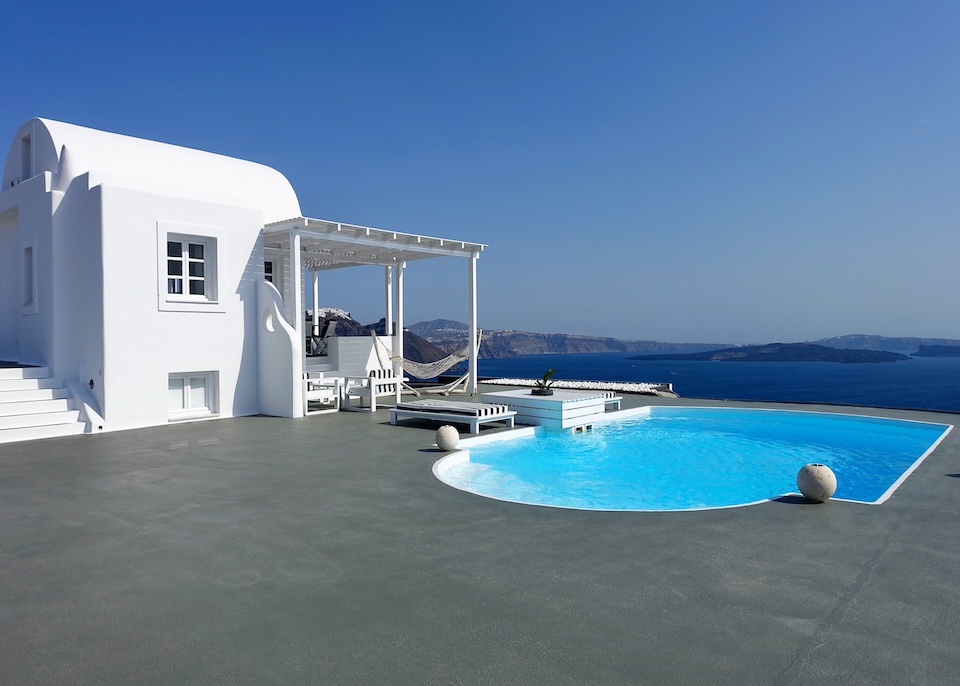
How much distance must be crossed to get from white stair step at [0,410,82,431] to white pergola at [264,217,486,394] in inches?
151

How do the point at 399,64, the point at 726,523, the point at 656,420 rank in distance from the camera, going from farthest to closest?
the point at 399,64
the point at 656,420
the point at 726,523

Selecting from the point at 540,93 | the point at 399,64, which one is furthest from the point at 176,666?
the point at 540,93

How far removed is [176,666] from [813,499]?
4.90m

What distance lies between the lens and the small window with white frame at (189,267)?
35.5 ft

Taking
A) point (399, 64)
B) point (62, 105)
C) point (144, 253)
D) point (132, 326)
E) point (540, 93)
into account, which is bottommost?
point (132, 326)

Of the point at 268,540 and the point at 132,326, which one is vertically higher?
the point at 132,326

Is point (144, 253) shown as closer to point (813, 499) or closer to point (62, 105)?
point (62, 105)

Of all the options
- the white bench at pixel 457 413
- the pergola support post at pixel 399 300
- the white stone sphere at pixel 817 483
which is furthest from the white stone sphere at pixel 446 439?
the pergola support post at pixel 399 300

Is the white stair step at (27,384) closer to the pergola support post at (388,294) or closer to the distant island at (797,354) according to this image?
the pergola support post at (388,294)

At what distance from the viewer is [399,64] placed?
18.5m

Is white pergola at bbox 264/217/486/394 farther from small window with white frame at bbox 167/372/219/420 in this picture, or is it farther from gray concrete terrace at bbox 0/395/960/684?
gray concrete terrace at bbox 0/395/960/684

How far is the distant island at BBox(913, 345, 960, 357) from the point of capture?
155913 mm

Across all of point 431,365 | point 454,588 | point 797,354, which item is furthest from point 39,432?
point 797,354

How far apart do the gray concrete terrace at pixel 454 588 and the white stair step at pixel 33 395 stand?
15.7ft
